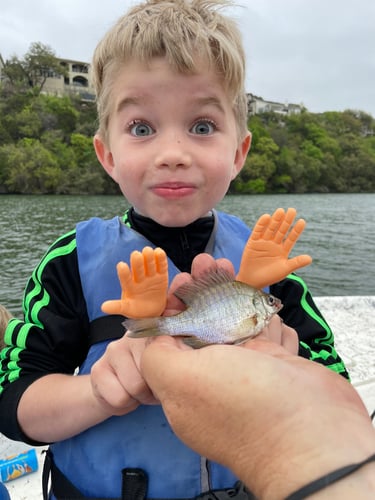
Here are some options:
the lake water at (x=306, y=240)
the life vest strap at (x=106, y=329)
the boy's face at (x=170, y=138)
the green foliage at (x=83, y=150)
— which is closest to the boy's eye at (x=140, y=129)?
the boy's face at (x=170, y=138)

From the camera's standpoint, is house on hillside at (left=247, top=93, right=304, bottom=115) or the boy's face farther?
house on hillside at (left=247, top=93, right=304, bottom=115)

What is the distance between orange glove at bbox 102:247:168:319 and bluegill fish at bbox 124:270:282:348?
0.20ft

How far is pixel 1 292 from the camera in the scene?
10.2 m

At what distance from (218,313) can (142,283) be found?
0.29 metres

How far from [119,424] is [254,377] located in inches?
32.0

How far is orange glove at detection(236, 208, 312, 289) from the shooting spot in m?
1.19

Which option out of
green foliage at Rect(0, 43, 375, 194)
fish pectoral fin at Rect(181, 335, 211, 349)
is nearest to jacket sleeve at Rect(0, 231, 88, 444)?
fish pectoral fin at Rect(181, 335, 211, 349)

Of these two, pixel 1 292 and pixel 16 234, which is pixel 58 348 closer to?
pixel 1 292

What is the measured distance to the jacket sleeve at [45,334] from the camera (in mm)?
1414

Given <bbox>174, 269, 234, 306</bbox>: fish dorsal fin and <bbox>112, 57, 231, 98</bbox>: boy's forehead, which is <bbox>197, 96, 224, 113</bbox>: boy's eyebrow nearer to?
<bbox>112, 57, 231, 98</bbox>: boy's forehead

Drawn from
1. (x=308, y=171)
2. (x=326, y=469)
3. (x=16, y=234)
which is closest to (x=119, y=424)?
(x=326, y=469)

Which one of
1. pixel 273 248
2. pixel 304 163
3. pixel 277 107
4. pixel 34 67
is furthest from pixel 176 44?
pixel 277 107

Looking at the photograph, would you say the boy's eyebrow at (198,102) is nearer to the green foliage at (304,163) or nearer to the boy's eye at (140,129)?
the boy's eye at (140,129)

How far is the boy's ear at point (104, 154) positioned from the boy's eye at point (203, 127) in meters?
0.44
